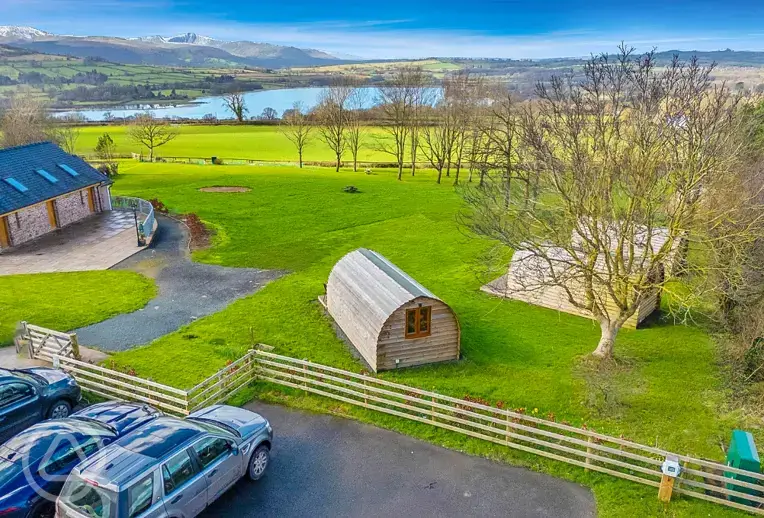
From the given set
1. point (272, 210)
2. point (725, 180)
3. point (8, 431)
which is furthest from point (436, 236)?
point (8, 431)

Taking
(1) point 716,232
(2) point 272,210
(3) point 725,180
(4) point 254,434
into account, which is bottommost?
(2) point 272,210

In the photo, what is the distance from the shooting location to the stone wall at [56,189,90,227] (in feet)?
118

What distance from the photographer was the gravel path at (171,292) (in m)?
21.1

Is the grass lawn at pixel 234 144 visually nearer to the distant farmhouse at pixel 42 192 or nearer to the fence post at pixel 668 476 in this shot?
the distant farmhouse at pixel 42 192

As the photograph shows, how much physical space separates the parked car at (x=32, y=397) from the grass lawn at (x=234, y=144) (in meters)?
66.5

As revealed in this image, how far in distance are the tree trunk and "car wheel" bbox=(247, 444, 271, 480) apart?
12.5m

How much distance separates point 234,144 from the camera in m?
92.1

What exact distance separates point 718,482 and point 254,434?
37.6ft

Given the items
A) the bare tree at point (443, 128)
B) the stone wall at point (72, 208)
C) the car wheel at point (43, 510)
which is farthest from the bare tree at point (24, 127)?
the car wheel at point (43, 510)

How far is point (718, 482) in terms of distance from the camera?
12672 mm

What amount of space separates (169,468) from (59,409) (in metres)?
6.87

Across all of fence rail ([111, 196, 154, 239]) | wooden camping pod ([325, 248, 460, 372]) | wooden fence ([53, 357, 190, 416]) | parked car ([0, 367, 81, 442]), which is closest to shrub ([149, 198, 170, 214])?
fence rail ([111, 196, 154, 239])

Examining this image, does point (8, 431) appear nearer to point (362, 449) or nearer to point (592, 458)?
point (362, 449)

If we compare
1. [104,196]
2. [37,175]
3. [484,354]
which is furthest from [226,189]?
[484,354]
